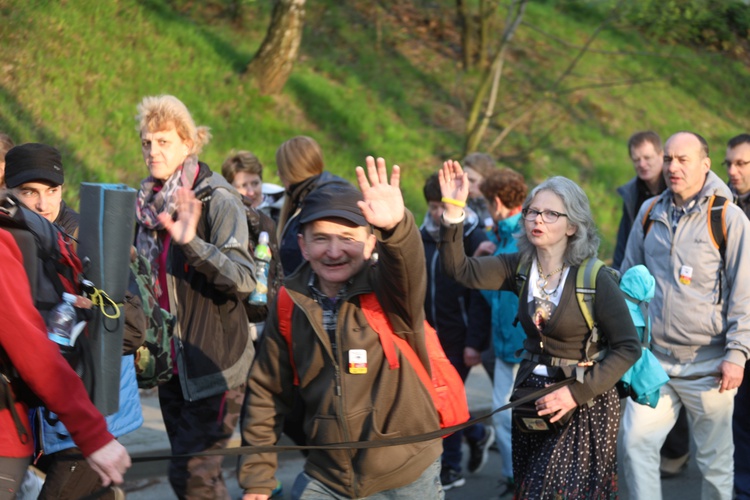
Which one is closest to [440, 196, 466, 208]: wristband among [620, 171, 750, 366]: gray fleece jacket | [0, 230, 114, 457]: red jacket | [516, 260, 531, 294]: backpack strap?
[516, 260, 531, 294]: backpack strap

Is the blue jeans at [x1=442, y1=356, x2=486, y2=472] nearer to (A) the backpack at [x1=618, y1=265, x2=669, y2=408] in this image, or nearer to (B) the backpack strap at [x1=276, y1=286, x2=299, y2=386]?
(A) the backpack at [x1=618, y1=265, x2=669, y2=408]

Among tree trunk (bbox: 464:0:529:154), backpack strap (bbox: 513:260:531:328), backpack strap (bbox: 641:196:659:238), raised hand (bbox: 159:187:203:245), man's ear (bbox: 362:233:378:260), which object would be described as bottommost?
raised hand (bbox: 159:187:203:245)

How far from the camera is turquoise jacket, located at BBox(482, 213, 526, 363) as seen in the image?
19.0 ft

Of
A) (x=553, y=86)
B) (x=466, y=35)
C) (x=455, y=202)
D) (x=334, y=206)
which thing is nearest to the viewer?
(x=334, y=206)

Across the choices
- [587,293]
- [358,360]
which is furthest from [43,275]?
[587,293]

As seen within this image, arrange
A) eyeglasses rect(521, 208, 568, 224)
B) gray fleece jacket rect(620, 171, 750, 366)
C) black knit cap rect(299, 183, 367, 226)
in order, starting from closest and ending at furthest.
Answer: black knit cap rect(299, 183, 367, 226) < eyeglasses rect(521, 208, 568, 224) < gray fleece jacket rect(620, 171, 750, 366)

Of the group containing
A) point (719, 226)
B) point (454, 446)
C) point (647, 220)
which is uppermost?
point (719, 226)

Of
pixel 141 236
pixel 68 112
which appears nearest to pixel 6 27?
pixel 68 112

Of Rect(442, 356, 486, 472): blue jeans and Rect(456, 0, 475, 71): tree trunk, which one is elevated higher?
Rect(456, 0, 475, 71): tree trunk

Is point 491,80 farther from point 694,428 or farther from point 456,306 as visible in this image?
point 694,428

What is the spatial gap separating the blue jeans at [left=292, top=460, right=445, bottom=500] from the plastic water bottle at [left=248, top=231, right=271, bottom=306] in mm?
1638

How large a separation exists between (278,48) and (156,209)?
844cm

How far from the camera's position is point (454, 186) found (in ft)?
13.7

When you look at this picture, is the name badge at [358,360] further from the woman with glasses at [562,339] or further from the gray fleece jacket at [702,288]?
the gray fleece jacket at [702,288]
